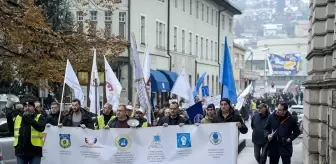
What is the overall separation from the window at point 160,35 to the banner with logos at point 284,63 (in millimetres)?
80448

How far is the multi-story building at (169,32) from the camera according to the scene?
36.3m

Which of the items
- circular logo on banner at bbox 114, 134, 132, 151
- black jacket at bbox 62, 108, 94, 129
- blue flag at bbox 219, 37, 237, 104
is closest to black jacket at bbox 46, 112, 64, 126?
black jacket at bbox 62, 108, 94, 129

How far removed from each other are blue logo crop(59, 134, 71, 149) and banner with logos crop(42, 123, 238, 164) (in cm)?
14

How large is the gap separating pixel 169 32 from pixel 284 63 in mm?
81243

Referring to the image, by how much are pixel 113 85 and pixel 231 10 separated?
4861 cm

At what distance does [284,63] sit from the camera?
12050 centimetres

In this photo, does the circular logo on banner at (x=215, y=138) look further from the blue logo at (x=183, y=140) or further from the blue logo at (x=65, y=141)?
the blue logo at (x=65, y=141)

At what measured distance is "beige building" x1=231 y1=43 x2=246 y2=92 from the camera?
227 feet

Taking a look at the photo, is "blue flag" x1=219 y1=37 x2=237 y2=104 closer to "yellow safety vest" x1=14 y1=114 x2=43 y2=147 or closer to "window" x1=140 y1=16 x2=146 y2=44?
"yellow safety vest" x1=14 y1=114 x2=43 y2=147

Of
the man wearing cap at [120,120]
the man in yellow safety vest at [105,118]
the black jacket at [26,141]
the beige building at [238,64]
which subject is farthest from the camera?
the beige building at [238,64]

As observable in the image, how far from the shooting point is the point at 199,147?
10617 millimetres

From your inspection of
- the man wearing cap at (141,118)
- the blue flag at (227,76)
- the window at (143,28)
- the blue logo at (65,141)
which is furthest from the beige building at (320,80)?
the window at (143,28)

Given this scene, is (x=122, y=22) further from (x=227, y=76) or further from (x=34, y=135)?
(x=34, y=135)

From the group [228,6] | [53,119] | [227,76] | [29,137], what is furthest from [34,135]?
[228,6]
